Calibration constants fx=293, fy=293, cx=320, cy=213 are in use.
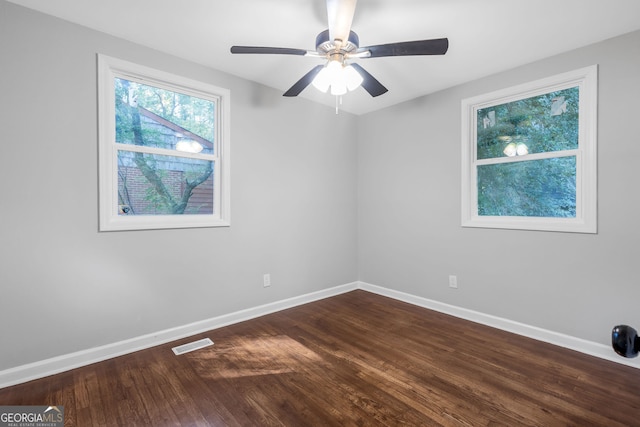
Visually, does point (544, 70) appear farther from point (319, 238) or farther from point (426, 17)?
point (319, 238)

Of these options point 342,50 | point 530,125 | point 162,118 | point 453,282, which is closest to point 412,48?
point 342,50

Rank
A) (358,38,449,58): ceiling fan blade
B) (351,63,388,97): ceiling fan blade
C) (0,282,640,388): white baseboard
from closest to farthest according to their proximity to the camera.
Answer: (358,38,449,58): ceiling fan blade, (0,282,640,388): white baseboard, (351,63,388,97): ceiling fan blade

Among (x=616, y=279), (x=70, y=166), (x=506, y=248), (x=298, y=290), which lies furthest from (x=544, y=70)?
(x=70, y=166)

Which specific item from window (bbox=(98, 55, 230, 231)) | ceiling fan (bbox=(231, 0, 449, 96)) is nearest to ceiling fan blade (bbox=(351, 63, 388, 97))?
ceiling fan (bbox=(231, 0, 449, 96))

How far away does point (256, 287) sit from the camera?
3178 mm

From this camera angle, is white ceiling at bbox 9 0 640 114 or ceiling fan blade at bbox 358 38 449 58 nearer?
ceiling fan blade at bbox 358 38 449 58

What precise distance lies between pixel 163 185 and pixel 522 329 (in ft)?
11.7

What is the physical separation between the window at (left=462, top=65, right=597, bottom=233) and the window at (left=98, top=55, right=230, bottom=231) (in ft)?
8.55

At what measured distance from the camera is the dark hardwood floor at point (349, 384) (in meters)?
1.65

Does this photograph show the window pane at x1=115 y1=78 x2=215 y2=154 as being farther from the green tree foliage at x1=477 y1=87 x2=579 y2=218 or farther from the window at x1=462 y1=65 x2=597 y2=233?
the green tree foliage at x1=477 y1=87 x2=579 y2=218

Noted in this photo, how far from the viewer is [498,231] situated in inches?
115

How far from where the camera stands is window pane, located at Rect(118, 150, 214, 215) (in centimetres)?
245

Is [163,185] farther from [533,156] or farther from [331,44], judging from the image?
[533,156]

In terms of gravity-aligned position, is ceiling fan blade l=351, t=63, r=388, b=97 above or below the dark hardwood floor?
above
